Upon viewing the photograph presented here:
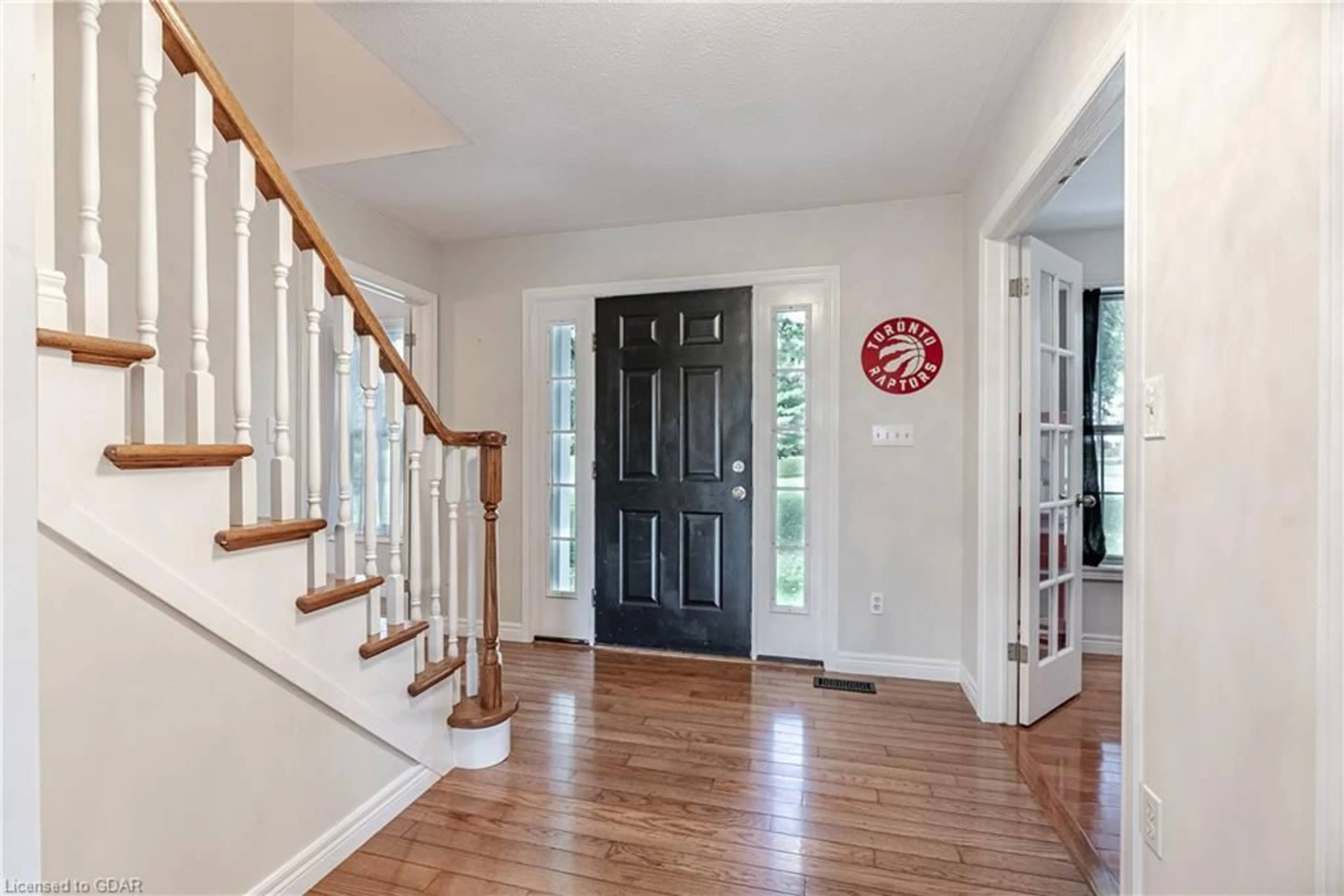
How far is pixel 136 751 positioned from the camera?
116 cm

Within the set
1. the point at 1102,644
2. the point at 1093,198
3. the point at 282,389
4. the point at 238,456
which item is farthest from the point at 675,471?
the point at 1102,644

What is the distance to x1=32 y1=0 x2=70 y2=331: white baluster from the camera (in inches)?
42.1

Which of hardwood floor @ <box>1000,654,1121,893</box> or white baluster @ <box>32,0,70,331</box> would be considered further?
hardwood floor @ <box>1000,654,1121,893</box>

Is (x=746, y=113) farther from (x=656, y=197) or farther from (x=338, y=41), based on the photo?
(x=338, y=41)

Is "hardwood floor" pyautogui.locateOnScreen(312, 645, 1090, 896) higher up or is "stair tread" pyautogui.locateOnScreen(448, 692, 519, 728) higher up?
"stair tread" pyautogui.locateOnScreen(448, 692, 519, 728)

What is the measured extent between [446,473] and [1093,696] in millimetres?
3011

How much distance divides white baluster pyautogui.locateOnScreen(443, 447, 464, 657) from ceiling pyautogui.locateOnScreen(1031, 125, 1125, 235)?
2442mm

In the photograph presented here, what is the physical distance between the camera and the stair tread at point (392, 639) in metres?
1.69

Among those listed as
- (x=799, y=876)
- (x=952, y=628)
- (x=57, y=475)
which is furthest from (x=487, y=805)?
(x=952, y=628)

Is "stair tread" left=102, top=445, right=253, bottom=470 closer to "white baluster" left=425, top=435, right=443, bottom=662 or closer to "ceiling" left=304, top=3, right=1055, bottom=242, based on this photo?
"white baluster" left=425, top=435, right=443, bottom=662

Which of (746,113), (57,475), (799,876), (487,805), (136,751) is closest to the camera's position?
(57,475)

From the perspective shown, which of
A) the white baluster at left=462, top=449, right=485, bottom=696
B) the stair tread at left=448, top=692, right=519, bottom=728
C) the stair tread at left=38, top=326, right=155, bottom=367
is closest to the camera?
the stair tread at left=38, top=326, right=155, bottom=367

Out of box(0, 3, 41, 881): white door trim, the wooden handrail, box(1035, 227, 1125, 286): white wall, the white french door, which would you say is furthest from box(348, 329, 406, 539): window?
box(1035, 227, 1125, 286): white wall

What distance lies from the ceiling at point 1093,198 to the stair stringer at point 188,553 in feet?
9.36
